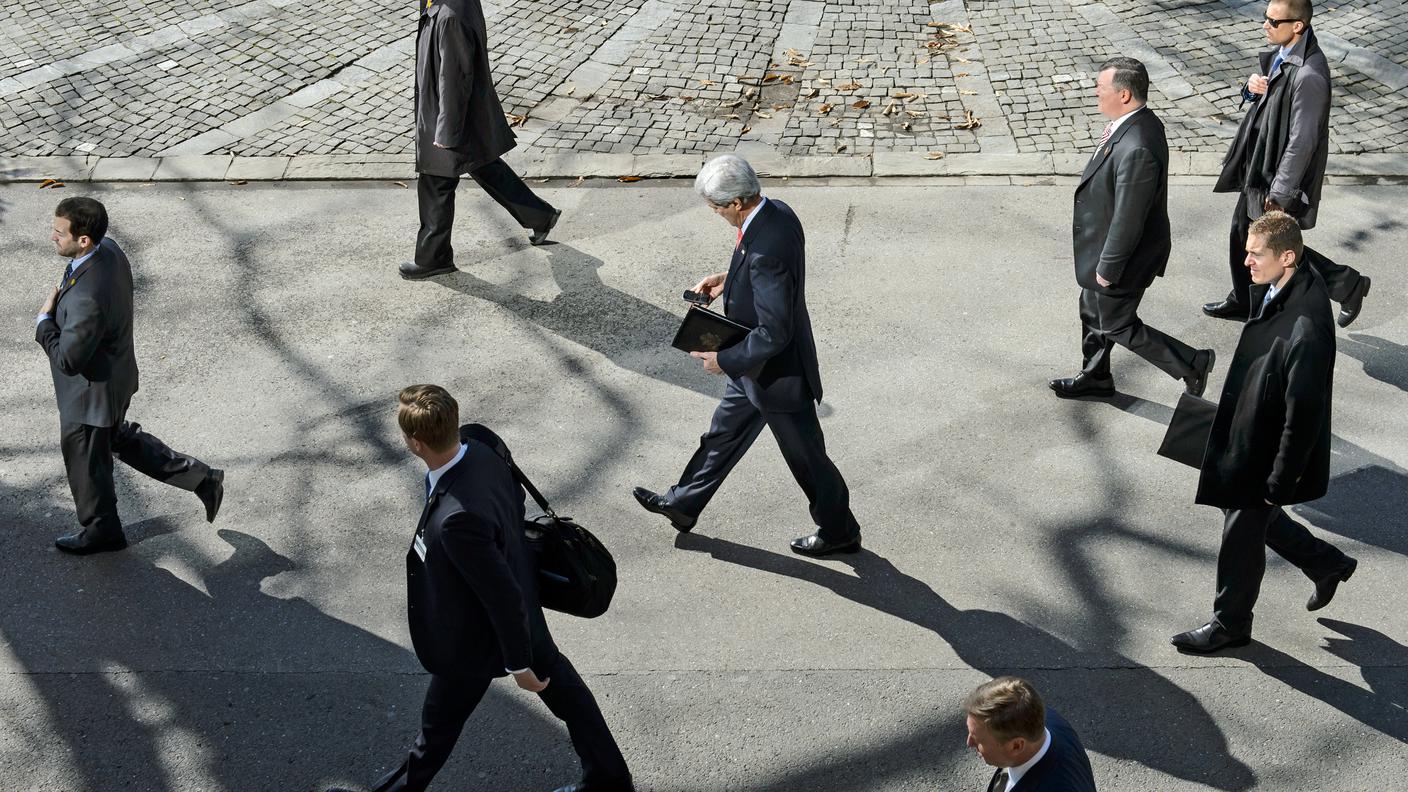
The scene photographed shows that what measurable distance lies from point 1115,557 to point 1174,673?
2.48 ft

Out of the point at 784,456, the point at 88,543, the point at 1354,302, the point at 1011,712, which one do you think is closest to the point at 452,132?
the point at 88,543

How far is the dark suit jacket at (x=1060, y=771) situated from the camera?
3334mm

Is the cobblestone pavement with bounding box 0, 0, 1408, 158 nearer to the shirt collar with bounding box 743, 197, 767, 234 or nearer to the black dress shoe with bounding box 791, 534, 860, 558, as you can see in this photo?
the black dress shoe with bounding box 791, 534, 860, 558

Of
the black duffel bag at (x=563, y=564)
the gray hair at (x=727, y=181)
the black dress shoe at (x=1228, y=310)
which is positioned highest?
the gray hair at (x=727, y=181)

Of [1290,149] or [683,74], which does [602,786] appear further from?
[683,74]

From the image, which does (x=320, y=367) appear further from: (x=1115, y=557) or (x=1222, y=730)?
(x=1222, y=730)

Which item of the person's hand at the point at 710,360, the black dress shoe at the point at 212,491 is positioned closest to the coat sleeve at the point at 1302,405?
the person's hand at the point at 710,360

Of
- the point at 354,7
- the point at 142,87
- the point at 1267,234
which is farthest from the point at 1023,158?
the point at 142,87

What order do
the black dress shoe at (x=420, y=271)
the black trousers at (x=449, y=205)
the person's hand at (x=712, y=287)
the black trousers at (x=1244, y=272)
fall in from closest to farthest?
the person's hand at (x=712, y=287) → the black trousers at (x=1244, y=272) → the black trousers at (x=449, y=205) → the black dress shoe at (x=420, y=271)

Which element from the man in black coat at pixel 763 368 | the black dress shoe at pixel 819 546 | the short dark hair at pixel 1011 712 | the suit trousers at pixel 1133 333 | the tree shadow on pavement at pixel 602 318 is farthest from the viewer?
the tree shadow on pavement at pixel 602 318

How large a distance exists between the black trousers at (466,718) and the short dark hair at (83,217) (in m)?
2.50

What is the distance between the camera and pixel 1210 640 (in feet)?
17.2

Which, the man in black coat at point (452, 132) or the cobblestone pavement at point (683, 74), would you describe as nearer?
the man in black coat at point (452, 132)

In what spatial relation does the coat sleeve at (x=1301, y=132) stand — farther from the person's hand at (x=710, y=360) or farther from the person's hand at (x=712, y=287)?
the person's hand at (x=710, y=360)
